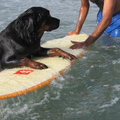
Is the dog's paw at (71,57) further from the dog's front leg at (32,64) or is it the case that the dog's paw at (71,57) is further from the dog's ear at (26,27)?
the dog's ear at (26,27)

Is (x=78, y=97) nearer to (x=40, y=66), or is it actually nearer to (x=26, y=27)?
(x=40, y=66)

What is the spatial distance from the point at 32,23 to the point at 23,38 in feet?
1.07

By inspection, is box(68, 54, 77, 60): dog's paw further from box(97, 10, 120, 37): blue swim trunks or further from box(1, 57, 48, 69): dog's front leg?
box(97, 10, 120, 37): blue swim trunks

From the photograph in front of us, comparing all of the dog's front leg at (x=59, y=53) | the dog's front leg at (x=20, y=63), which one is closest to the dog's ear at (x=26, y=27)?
the dog's front leg at (x=20, y=63)

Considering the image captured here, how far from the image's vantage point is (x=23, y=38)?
3070 millimetres

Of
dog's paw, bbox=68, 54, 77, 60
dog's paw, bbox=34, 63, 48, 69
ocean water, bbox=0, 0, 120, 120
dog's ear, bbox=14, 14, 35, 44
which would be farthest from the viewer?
dog's paw, bbox=68, 54, 77, 60

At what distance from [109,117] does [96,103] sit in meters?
0.29

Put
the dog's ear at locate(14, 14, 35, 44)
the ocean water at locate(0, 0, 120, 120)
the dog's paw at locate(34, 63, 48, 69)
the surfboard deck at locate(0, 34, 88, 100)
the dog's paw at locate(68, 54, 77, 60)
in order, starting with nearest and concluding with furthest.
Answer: the ocean water at locate(0, 0, 120, 120), the surfboard deck at locate(0, 34, 88, 100), the dog's ear at locate(14, 14, 35, 44), the dog's paw at locate(34, 63, 48, 69), the dog's paw at locate(68, 54, 77, 60)

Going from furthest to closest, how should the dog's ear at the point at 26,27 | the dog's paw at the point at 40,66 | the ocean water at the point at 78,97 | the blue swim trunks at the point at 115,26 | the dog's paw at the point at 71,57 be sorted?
the blue swim trunks at the point at 115,26 < the dog's paw at the point at 71,57 < the dog's paw at the point at 40,66 < the dog's ear at the point at 26,27 < the ocean water at the point at 78,97

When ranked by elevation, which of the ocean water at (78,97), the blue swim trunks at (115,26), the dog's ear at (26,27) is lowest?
the ocean water at (78,97)

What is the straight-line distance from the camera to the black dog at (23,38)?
2955 millimetres

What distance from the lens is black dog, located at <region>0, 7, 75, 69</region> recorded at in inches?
116

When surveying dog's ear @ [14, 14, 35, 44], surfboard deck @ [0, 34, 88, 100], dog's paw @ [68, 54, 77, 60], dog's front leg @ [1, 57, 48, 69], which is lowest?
surfboard deck @ [0, 34, 88, 100]

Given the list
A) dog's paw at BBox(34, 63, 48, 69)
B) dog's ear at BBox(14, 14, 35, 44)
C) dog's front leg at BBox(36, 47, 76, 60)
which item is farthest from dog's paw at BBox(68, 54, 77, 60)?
dog's ear at BBox(14, 14, 35, 44)
